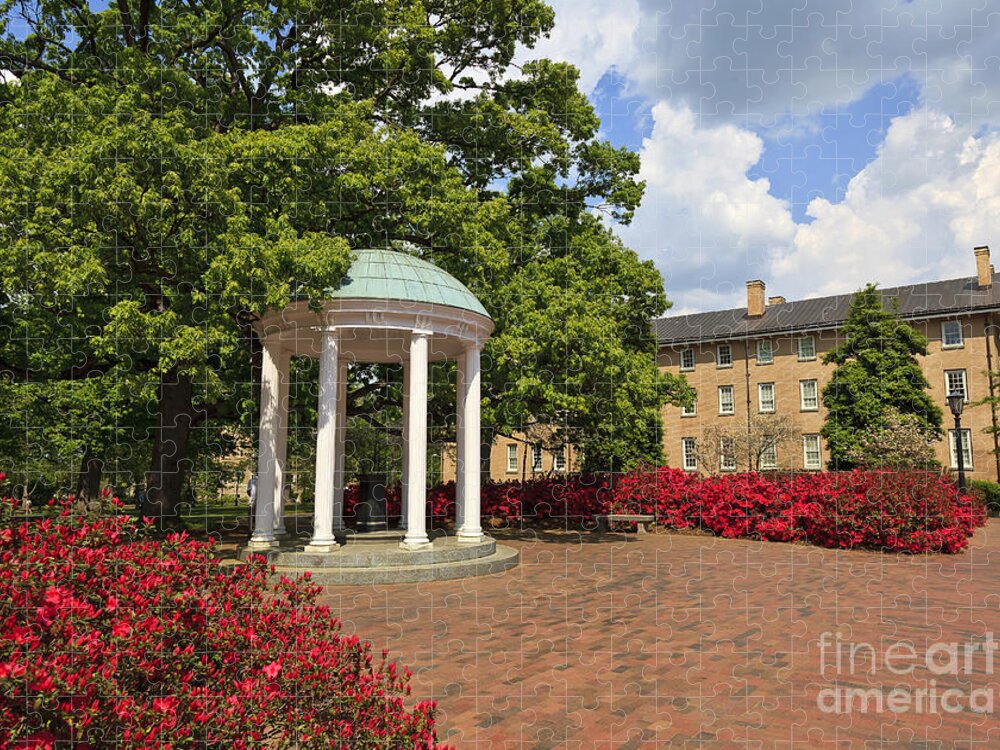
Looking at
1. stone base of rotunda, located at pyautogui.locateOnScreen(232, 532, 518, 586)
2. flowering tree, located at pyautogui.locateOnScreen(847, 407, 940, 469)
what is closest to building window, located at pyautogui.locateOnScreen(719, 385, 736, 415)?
flowering tree, located at pyautogui.locateOnScreen(847, 407, 940, 469)

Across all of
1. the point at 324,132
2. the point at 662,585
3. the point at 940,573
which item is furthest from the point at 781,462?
the point at 324,132

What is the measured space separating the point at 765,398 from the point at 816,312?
827 centimetres

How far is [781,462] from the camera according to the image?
43781 mm

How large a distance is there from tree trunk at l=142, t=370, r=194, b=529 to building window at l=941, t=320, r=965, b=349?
43576mm

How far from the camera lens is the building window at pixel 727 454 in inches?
1735

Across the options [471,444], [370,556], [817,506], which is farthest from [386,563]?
[817,506]

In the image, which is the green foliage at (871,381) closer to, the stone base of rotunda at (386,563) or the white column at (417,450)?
the stone base of rotunda at (386,563)

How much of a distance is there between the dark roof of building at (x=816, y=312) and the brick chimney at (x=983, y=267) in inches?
18.6

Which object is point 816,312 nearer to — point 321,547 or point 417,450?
point 417,450

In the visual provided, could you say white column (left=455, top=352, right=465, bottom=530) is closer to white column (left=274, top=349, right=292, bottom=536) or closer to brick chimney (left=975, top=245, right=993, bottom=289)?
white column (left=274, top=349, right=292, bottom=536)

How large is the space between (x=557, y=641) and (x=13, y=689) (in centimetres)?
633

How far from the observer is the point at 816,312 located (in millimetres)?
49781

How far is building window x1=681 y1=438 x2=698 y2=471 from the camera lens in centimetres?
4994

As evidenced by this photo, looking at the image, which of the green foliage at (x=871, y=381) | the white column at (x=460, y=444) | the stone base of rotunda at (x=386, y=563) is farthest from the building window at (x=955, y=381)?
the stone base of rotunda at (x=386, y=563)
